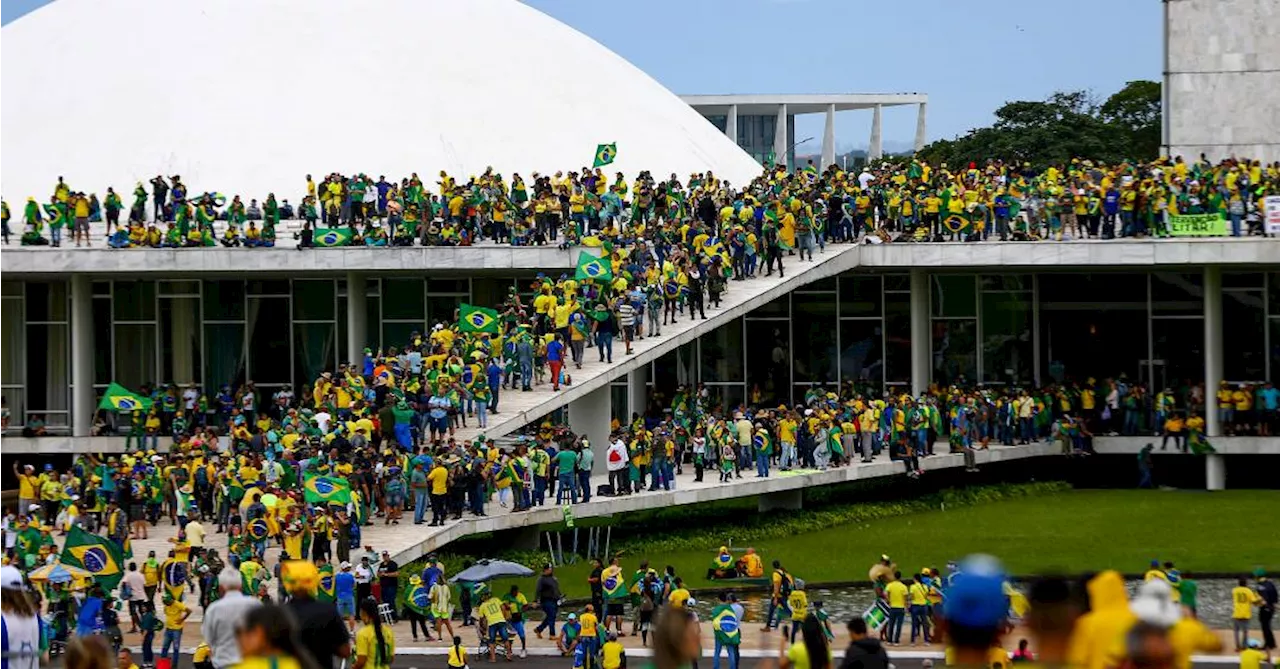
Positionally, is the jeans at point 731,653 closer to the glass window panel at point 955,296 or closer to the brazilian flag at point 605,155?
the brazilian flag at point 605,155

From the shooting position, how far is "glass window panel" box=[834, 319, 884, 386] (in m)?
43.4

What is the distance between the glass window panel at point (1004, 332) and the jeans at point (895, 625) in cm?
1937

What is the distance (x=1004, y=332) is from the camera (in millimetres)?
43188

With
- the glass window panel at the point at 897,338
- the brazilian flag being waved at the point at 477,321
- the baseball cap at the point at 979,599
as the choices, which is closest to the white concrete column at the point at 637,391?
the glass window panel at the point at 897,338

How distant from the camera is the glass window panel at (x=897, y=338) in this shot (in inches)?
1699

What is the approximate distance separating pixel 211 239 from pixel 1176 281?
1815cm

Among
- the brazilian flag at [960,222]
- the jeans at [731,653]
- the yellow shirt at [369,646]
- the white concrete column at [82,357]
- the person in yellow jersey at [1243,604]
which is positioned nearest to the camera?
the yellow shirt at [369,646]

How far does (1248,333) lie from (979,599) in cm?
3576

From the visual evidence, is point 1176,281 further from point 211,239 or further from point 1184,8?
point 211,239

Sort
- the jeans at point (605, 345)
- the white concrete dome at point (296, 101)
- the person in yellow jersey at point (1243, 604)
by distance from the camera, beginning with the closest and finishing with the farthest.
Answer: the person in yellow jersey at point (1243, 604) < the jeans at point (605, 345) < the white concrete dome at point (296, 101)

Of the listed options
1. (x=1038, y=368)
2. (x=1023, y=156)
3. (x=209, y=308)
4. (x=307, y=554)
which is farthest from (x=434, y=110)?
(x=1023, y=156)

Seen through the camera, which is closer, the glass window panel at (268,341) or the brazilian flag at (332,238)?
the brazilian flag at (332,238)

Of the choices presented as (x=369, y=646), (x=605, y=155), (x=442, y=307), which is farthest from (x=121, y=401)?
(x=369, y=646)

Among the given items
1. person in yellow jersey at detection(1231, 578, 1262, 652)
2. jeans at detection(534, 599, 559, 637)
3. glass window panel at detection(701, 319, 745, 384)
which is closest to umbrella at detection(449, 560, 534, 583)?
jeans at detection(534, 599, 559, 637)
